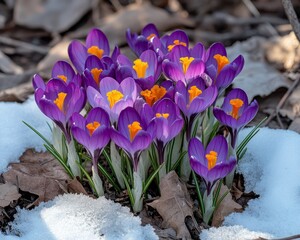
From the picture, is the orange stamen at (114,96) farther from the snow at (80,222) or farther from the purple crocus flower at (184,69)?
the snow at (80,222)

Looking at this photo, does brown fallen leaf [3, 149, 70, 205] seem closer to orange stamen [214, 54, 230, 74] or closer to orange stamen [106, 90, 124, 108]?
orange stamen [106, 90, 124, 108]

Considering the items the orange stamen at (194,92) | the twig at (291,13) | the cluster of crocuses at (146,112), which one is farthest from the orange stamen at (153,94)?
the twig at (291,13)

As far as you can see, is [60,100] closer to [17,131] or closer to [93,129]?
[93,129]

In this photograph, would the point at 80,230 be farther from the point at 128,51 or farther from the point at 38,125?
the point at 128,51

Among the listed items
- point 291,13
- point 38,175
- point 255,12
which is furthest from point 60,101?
point 255,12

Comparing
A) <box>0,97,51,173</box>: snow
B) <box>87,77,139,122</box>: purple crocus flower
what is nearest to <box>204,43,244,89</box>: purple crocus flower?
<box>87,77,139,122</box>: purple crocus flower

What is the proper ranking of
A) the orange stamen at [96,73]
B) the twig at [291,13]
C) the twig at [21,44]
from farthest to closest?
the twig at [21,44] < the twig at [291,13] < the orange stamen at [96,73]
